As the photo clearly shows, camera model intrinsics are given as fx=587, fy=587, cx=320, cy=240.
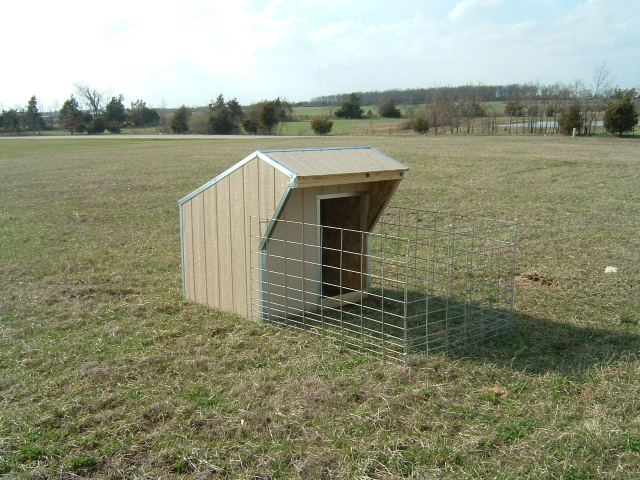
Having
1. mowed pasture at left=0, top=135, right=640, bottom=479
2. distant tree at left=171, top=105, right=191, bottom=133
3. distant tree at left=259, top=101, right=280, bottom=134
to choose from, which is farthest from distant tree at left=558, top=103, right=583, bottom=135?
distant tree at left=171, top=105, right=191, bottom=133

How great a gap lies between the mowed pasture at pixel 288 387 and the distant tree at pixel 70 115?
7481 centimetres

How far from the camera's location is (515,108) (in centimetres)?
5328

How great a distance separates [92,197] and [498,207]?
11154 millimetres

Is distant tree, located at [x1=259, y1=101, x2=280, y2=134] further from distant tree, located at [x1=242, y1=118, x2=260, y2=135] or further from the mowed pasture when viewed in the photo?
the mowed pasture

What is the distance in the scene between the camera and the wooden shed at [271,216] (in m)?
6.41

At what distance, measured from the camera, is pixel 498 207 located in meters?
14.1

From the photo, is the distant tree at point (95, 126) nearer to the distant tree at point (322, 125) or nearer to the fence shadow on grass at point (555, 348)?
the distant tree at point (322, 125)

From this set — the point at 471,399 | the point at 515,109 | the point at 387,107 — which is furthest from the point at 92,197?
the point at 387,107

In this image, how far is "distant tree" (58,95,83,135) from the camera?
255 ft

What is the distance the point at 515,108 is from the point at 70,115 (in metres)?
57.3

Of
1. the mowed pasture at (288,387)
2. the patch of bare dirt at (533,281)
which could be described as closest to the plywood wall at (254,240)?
the mowed pasture at (288,387)

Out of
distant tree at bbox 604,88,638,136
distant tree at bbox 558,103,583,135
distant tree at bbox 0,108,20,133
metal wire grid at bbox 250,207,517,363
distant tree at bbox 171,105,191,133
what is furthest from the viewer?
distant tree at bbox 0,108,20,133

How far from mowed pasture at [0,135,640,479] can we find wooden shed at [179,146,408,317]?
47 centimetres

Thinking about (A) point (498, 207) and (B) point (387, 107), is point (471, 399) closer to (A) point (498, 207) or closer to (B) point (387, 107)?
(A) point (498, 207)
